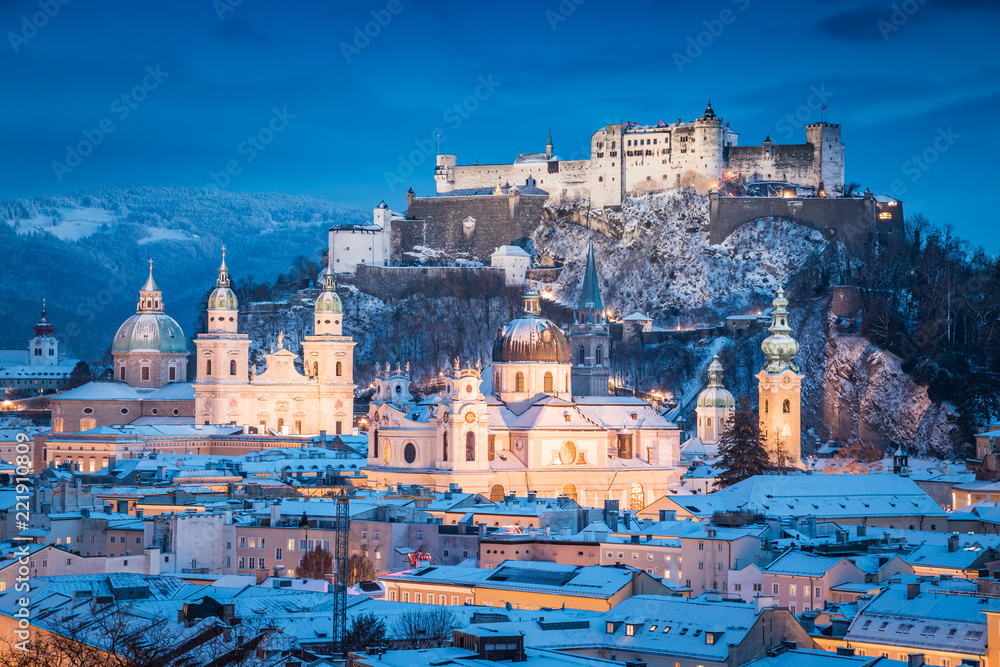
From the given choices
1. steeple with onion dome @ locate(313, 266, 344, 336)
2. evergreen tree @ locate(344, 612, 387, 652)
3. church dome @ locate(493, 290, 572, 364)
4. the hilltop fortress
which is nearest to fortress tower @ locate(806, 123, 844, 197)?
the hilltop fortress

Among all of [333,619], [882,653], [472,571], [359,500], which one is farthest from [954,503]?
[333,619]

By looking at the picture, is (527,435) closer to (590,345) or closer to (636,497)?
(636,497)

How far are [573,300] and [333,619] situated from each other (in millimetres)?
95585

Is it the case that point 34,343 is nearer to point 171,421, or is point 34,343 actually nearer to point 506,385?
point 171,421

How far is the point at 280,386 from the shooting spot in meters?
114

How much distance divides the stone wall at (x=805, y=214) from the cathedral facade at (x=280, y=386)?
33427 mm

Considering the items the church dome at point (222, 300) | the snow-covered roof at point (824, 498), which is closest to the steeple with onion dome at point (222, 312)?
the church dome at point (222, 300)

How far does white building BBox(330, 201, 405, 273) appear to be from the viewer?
5615 inches

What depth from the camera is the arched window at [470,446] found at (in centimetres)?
8781

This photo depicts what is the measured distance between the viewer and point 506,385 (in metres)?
93.5

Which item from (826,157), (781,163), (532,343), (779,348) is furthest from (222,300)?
(826,157)

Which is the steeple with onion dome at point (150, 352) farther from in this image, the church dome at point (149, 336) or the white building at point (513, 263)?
the white building at point (513, 263)

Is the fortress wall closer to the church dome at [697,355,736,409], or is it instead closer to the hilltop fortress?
the hilltop fortress

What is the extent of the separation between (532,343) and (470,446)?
7.86 metres
